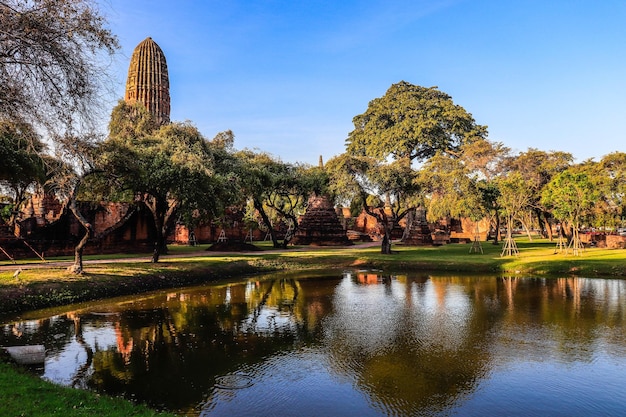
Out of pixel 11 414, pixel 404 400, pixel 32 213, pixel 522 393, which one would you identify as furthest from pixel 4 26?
pixel 32 213

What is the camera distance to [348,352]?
9453mm

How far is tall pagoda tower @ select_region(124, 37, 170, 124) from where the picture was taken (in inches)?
1484

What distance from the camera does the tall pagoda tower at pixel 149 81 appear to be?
124ft

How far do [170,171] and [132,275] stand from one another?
14.5 ft

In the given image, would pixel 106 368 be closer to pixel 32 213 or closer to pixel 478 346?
pixel 478 346

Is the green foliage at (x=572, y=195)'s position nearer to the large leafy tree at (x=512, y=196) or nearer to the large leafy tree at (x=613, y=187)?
the large leafy tree at (x=512, y=196)

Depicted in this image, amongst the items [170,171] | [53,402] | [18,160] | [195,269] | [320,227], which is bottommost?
[53,402]

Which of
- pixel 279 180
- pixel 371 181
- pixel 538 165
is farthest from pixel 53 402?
pixel 538 165

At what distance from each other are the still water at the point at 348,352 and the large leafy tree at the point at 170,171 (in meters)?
5.26

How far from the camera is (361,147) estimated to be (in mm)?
52062

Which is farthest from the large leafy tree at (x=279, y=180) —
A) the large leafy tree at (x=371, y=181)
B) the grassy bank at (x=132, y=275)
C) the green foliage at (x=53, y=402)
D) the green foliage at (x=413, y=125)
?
the green foliage at (x=53, y=402)

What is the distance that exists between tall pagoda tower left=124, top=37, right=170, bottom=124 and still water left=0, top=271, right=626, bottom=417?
25.6 meters

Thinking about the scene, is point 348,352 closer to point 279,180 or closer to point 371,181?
point 371,181

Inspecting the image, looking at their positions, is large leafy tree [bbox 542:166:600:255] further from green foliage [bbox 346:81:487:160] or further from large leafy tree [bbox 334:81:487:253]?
green foliage [bbox 346:81:487:160]
